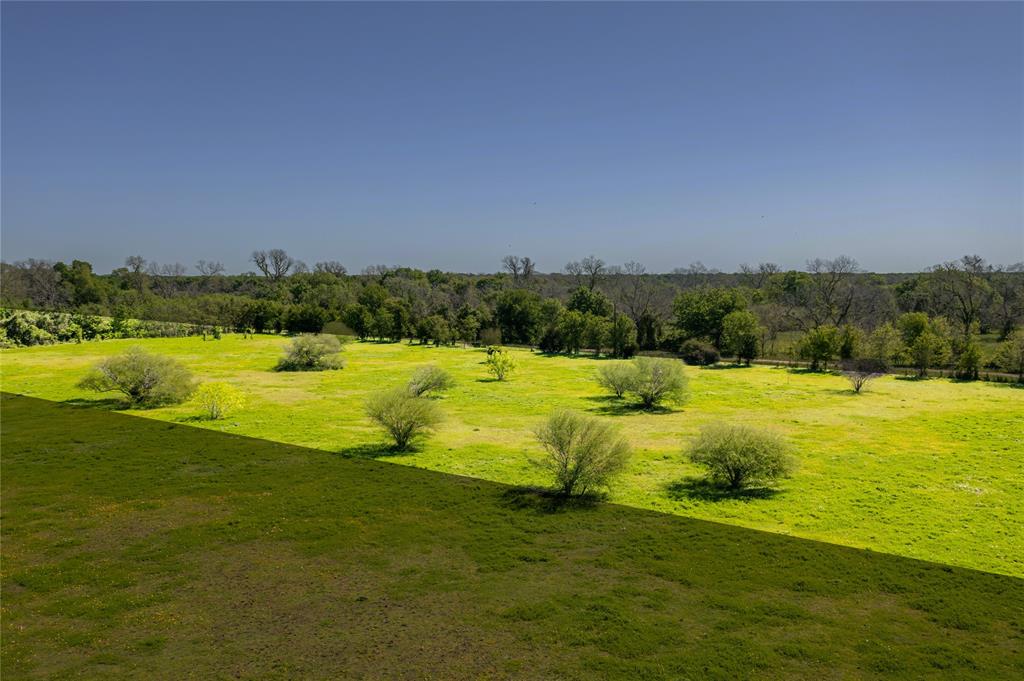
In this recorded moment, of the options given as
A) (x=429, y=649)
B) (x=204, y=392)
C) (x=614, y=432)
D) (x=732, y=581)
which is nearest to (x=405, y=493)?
(x=614, y=432)

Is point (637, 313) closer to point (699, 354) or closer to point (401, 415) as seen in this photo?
point (699, 354)

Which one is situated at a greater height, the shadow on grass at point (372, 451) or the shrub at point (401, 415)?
the shrub at point (401, 415)

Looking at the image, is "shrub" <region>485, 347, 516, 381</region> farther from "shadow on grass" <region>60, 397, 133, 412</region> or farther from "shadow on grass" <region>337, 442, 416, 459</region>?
"shadow on grass" <region>60, 397, 133, 412</region>

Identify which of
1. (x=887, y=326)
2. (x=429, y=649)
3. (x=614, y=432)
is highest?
(x=887, y=326)

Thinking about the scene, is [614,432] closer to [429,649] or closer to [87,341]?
[429,649]

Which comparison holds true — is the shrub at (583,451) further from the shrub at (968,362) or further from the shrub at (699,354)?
the shrub at (968,362)

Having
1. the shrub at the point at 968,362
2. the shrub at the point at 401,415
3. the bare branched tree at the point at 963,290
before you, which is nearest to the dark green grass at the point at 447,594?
the shrub at the point at 401,415
